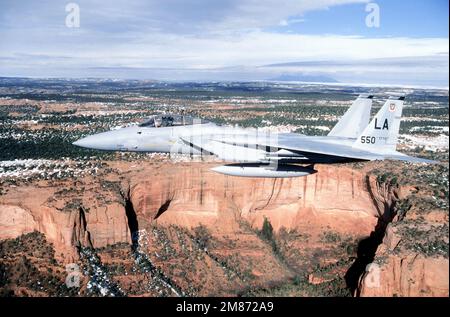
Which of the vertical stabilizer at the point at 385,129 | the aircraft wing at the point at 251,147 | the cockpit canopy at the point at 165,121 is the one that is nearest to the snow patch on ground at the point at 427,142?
the vertical stabilizer at the point at 385,129

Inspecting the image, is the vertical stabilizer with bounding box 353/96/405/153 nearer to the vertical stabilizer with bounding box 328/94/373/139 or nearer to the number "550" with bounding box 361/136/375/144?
the number "550" with bounding box 361/136/375/144

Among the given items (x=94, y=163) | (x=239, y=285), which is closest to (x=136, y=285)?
(x=239, y=285)

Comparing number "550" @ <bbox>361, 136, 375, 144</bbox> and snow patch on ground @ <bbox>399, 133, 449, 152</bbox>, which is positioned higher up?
number "550" @ <bbox>361, 136, 375, 144</bbox>

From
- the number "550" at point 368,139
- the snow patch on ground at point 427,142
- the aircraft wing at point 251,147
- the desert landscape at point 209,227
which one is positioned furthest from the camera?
the snow patch on ground at point 427,142

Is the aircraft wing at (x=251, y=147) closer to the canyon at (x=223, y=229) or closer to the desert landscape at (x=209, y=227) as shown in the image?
the desert landscape at (x=209, y=227)

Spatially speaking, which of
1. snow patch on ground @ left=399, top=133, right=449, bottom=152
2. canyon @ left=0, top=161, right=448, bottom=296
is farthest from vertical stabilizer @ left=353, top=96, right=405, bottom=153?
snow patch on ground @ left=399, top=133, right=449, bottom=152
